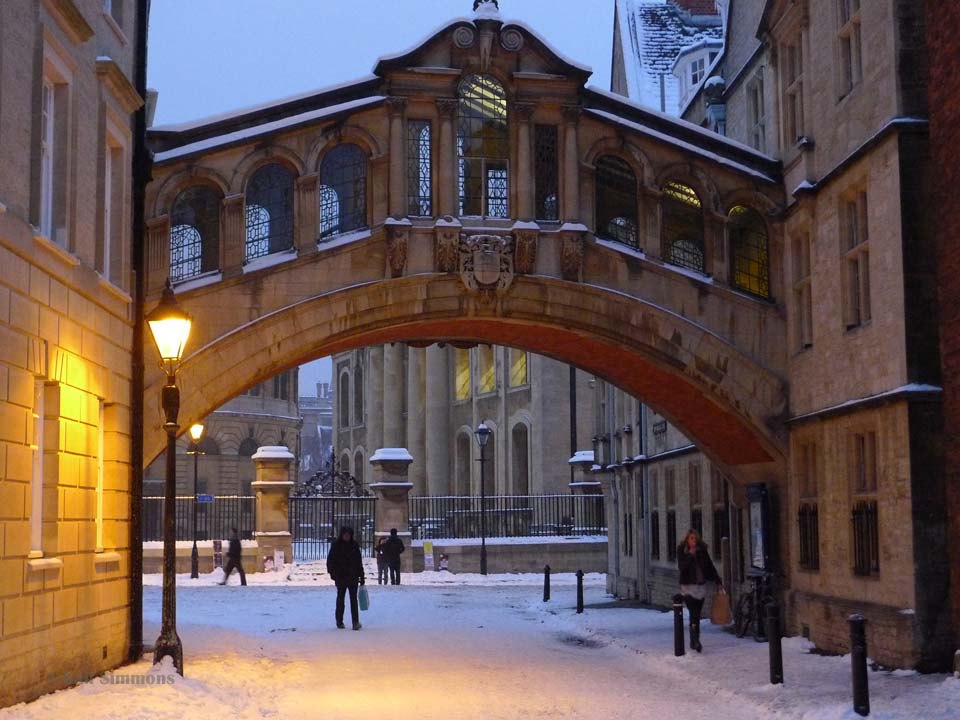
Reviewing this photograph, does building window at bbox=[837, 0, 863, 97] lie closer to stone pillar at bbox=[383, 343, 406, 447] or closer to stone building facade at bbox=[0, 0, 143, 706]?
stone building facade at bbox=[0, 0, 143, 706]

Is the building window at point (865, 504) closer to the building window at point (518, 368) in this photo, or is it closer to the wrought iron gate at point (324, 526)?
the wrought iron gate at point (324, 526)

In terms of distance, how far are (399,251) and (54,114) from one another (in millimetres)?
6786

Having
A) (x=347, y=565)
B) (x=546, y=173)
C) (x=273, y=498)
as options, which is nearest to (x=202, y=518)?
(x=273, y=498)

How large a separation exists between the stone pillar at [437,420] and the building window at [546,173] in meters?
44.2

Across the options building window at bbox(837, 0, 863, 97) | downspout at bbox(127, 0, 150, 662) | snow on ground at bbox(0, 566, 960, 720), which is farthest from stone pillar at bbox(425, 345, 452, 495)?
building window at bbox(837, 0, 863, 97)

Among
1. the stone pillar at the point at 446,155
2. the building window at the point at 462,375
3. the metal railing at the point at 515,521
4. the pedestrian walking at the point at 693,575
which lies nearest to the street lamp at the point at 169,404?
the stone pillar at the point at 446,155

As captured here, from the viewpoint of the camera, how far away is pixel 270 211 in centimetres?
2039

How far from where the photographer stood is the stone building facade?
12070 mm

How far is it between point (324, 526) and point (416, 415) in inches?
444

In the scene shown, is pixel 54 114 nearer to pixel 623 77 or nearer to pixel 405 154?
pixel 405 154

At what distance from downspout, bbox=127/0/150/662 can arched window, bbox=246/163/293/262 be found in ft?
7.25

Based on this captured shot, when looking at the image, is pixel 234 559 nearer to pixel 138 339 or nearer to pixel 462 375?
pixel 138 339

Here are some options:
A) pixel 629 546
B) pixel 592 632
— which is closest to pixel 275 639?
pixel 592 632

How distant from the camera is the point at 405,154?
20672mm
